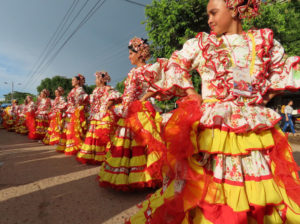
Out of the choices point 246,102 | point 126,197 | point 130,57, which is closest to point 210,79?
point 246,102

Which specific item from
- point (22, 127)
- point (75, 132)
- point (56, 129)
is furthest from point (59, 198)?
point (22, 127)

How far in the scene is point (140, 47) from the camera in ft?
9.87

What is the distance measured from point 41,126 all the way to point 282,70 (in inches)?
373

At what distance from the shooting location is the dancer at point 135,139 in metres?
2.63

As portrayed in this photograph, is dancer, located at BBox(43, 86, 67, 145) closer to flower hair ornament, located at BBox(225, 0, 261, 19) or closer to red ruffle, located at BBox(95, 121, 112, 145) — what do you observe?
red ruffle, located at BBox(95, 121, 112, 145)

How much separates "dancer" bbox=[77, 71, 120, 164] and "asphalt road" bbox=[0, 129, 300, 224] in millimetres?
309

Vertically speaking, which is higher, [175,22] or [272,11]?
[272,11]

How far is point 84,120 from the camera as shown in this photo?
559cm

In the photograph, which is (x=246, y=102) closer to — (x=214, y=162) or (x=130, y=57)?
(x=214, y=162)

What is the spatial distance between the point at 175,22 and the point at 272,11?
5.45 m

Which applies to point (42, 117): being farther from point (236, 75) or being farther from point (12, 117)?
point (236, 75)

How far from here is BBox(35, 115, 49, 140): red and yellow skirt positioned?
8648 millimetres

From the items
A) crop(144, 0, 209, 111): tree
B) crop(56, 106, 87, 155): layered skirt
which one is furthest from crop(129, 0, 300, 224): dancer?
crop(144, 0, 209, 111): tree

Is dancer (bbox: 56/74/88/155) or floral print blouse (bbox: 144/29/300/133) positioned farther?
dancer (bbox: 56/74/88/155)
